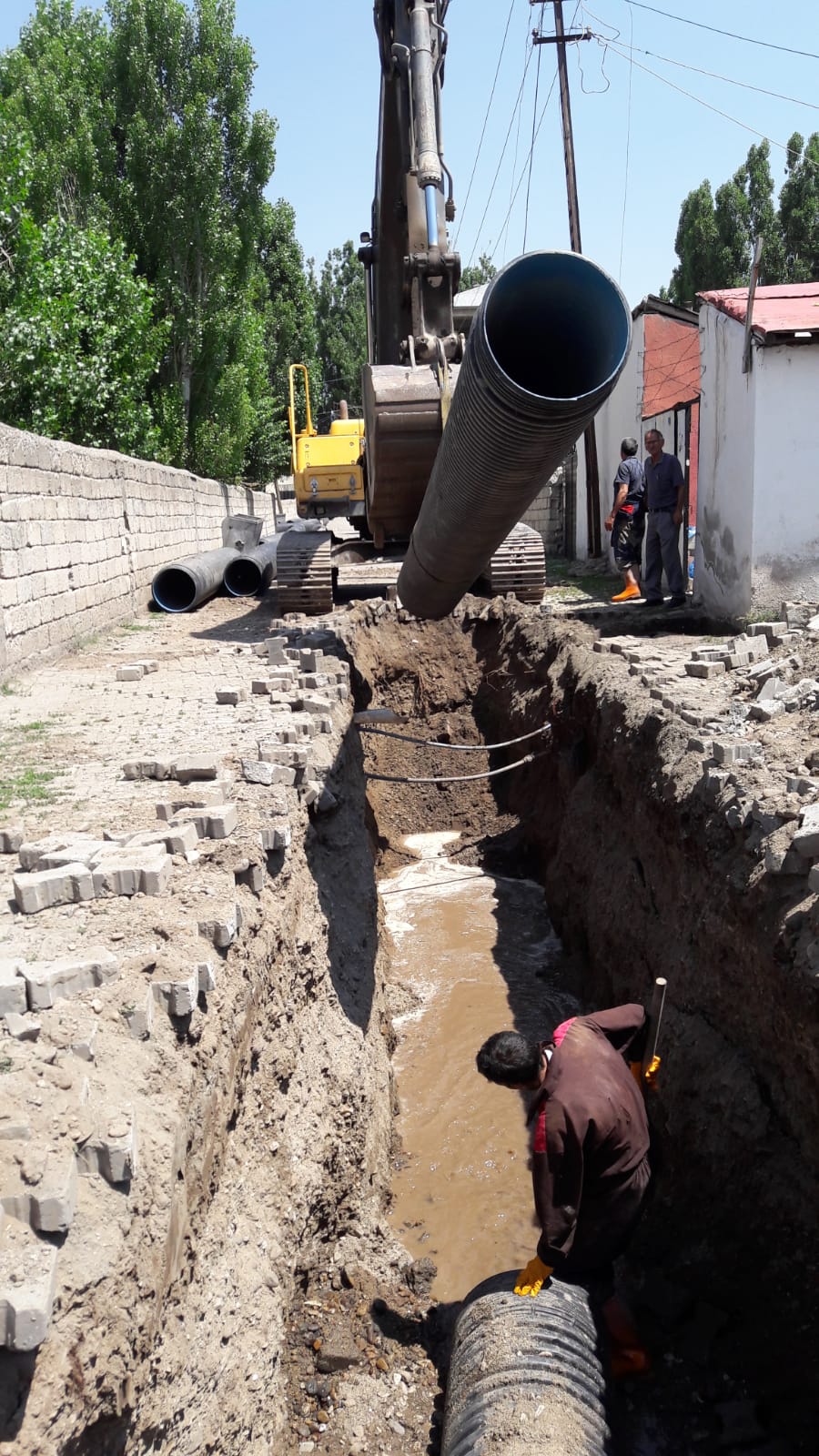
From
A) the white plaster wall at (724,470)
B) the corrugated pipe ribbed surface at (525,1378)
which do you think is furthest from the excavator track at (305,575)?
the corrugated pipe ribbed surface at (525,1378)

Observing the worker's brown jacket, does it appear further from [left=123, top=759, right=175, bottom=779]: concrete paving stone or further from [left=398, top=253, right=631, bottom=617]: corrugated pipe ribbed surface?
[left=123, top=759, right=175, bottom=779]: concrete paving stone

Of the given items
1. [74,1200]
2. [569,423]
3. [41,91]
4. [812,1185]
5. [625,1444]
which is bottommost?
[625,1444]

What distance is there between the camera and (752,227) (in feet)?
112

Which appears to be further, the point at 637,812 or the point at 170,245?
the point at 170,245

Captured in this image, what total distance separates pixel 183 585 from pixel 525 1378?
1207 cm

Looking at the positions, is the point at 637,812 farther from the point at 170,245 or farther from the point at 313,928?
the point at 170,245

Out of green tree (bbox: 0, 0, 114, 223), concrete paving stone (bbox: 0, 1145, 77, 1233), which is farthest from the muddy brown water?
green tree (bbox: 0, 0, 114, 223)

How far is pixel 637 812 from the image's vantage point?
6.00 meters

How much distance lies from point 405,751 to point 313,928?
5.72 meters

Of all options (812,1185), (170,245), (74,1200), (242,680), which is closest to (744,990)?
(812,1185)

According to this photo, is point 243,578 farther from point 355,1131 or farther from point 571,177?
point 355,1131

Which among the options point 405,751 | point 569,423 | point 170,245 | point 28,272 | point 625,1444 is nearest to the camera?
point 625,1444

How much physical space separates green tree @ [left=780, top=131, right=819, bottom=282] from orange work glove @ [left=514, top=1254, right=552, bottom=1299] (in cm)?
3462

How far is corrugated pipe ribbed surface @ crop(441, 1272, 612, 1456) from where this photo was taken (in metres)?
3.01
